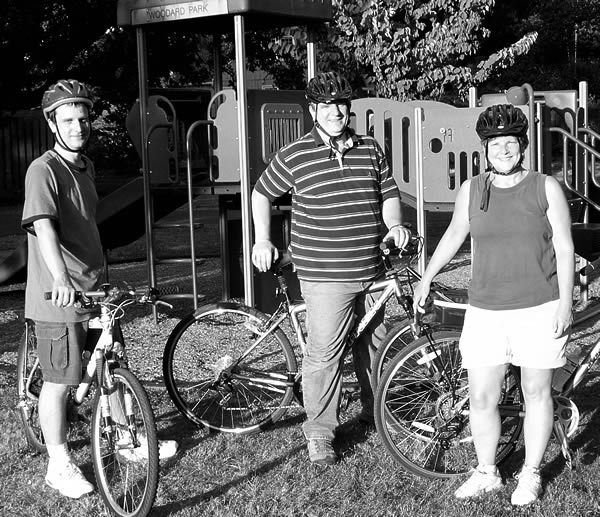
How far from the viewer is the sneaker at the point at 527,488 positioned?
14.3 feet

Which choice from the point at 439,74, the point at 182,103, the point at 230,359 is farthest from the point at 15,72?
the point at 230,359

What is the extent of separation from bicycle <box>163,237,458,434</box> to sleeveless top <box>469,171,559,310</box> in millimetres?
799

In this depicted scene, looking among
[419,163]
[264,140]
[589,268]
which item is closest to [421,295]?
[419,163]

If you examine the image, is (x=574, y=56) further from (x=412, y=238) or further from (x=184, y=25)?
(x=412, y=238)

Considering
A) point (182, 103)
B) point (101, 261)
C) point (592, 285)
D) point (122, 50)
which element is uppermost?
point (122, 50)

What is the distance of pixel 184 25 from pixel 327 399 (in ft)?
20.3

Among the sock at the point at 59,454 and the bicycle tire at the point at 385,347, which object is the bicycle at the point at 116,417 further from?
the bicycle tire at the point at 385,347

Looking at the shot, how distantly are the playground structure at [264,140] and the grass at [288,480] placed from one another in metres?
3.20

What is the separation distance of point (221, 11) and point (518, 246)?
17.3ft

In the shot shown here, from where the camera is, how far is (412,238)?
502cm

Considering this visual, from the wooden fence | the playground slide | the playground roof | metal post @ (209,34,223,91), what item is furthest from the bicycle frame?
the wooden fence

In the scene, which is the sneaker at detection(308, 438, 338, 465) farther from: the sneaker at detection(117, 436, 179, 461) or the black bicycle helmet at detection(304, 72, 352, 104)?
the black bicycle helmet at detection(304, 72, 352, 104)

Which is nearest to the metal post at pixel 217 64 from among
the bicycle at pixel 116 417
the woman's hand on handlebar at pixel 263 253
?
the woman's hand on handlebar at pixel 263 253

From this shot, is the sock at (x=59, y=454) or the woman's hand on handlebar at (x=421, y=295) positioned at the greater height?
the woman's hand on handlebar at (x=421, y=295)
